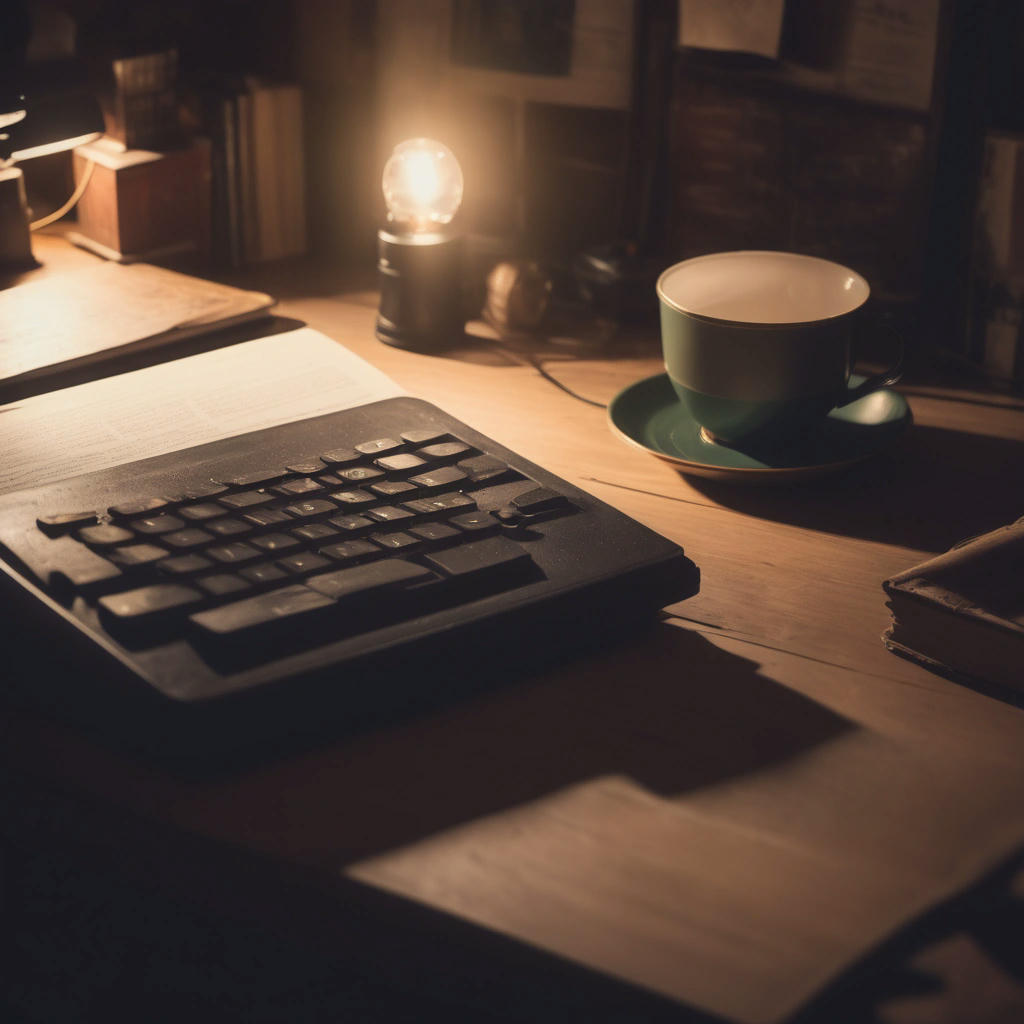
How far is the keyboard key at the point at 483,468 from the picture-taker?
2.52ft

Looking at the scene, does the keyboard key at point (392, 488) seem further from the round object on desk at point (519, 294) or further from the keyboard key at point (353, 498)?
the round object on desk at point (519, 294)

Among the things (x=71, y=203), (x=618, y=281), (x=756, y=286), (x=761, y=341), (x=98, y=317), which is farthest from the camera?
(x=71, y=203)

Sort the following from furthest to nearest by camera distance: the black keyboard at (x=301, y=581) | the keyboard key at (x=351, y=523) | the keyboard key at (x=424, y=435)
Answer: the keyboard key at (x=424, y=435) → the keyboard key at (x=351, y=523) → the black keyboard at (x=301, y=581)

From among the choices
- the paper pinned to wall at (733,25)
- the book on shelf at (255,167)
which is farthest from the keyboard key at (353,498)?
the book on shelf at (255,167)

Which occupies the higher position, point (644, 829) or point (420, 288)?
point (420, 288)

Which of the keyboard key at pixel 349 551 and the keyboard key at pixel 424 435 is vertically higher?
the keyboard key at pixel 424 435

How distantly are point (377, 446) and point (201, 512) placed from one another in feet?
0.43

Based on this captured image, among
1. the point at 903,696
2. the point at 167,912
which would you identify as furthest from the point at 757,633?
the point at 167,912

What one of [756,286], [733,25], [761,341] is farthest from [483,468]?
[733,25]

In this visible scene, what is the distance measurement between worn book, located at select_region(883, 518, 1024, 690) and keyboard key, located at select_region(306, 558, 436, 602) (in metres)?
0.26

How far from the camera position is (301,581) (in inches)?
25.5

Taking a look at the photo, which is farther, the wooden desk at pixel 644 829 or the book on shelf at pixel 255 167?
the book on shelf at pixel 255 167

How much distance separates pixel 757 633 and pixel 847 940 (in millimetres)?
255

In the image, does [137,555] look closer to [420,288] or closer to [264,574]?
[264,574]
